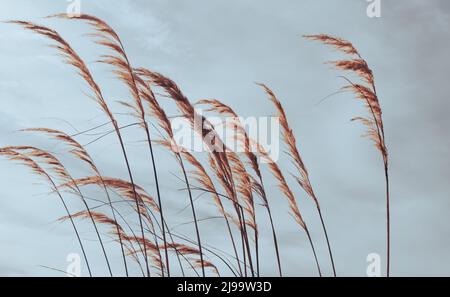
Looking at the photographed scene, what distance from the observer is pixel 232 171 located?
3434 millimetres
